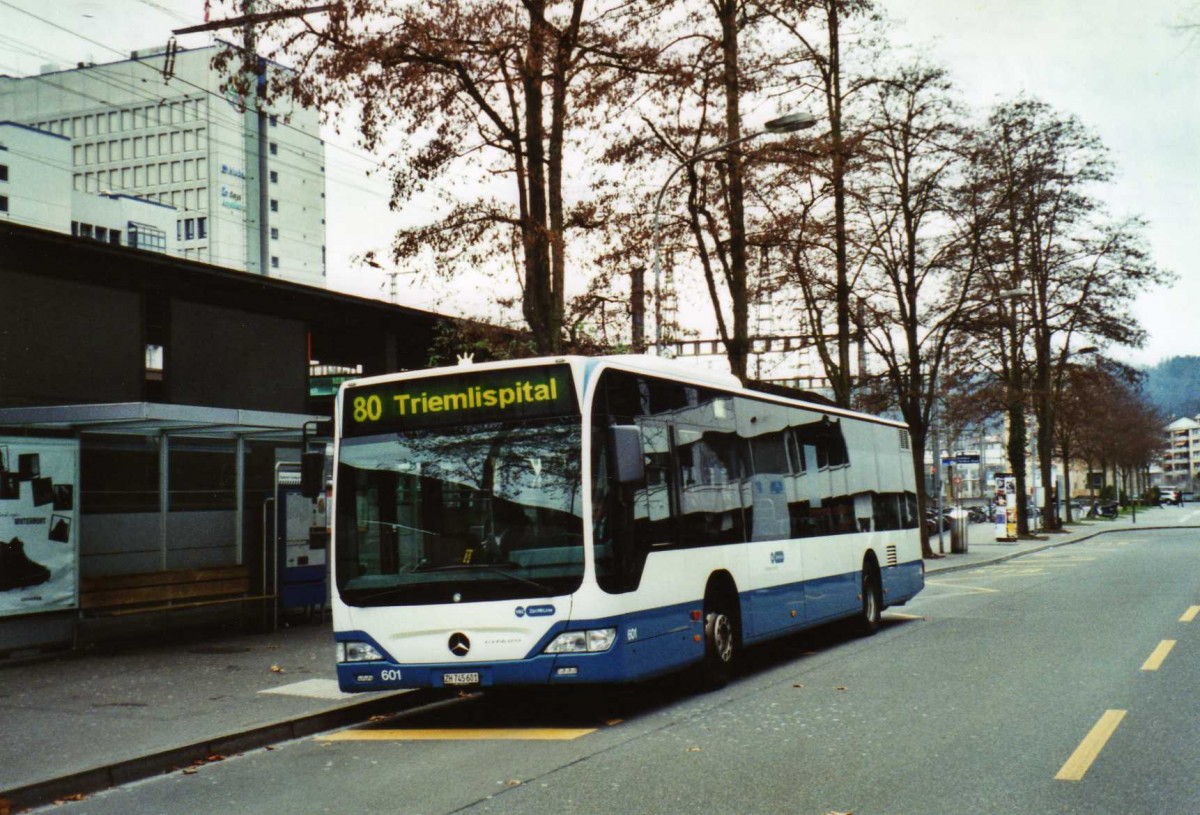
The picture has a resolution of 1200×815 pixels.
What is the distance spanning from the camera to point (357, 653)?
9875 mm

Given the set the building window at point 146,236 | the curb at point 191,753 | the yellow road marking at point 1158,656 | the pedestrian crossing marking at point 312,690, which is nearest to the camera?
the curb at point 191,753

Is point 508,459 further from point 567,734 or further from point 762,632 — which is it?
point 762,632

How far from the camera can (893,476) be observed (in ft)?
59.4

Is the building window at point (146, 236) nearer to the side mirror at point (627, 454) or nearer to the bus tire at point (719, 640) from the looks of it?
the bus tire at point (719, 640)

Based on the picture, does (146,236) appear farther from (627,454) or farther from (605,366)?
(627,454)

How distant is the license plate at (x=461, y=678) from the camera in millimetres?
9469

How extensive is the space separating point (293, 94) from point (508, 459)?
8685 millimetres

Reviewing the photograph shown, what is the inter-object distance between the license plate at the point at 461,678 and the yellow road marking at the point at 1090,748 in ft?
14.2

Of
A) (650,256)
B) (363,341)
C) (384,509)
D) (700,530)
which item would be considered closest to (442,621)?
(384,509)

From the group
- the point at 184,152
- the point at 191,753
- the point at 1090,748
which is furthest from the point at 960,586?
the point at 184,152

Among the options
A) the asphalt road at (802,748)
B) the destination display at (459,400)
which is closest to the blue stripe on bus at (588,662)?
the asphalt road at (802,748)

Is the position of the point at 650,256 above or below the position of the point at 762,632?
above

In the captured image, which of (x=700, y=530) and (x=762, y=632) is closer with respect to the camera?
(x=700, y=530)

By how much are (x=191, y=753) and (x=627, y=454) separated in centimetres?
381
